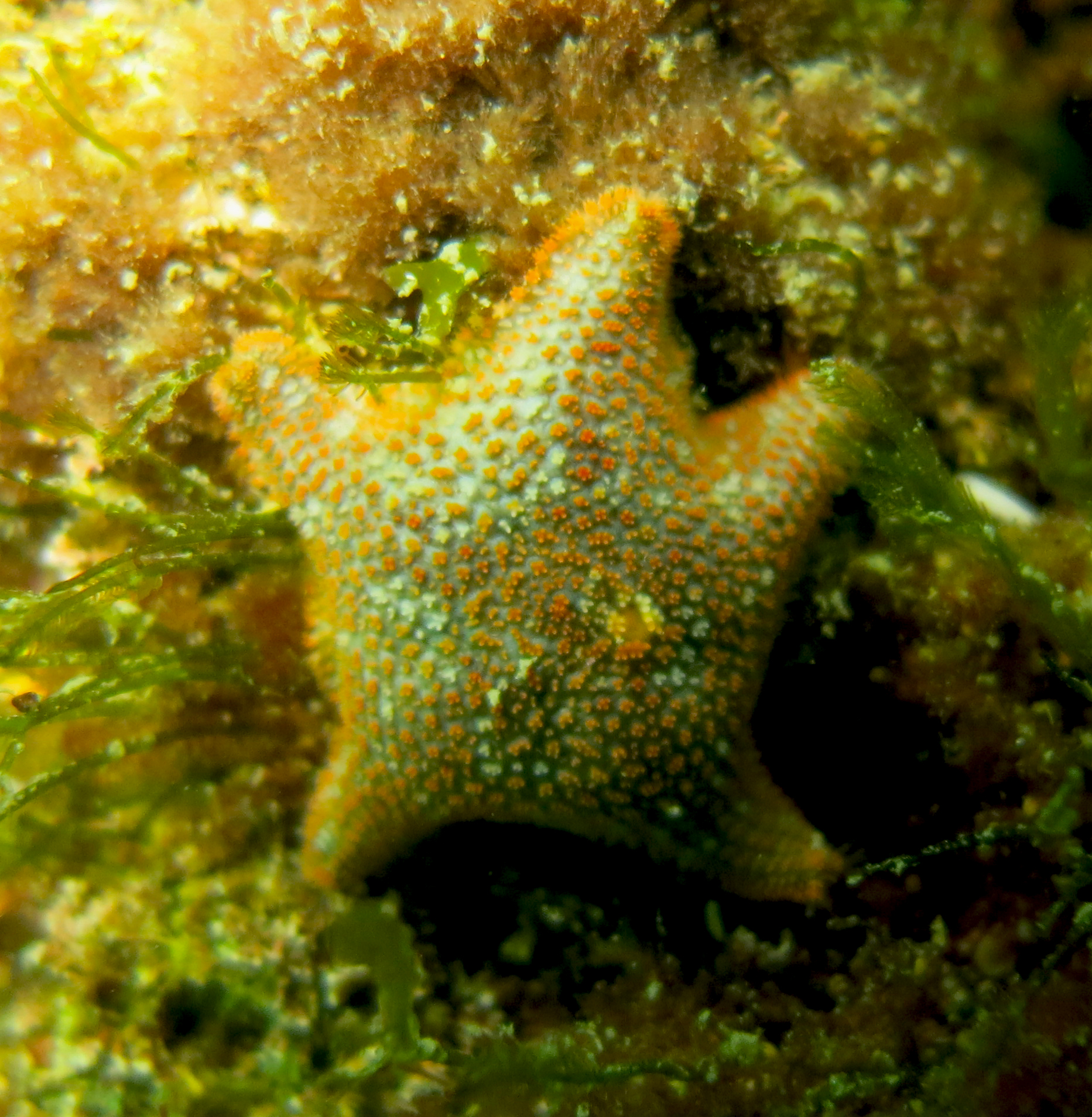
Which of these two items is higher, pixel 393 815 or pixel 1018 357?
pixel 1018 357

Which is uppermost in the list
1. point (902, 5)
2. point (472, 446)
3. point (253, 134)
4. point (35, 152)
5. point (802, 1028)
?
point (902, 5)

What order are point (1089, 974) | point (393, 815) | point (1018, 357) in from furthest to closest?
point (1018, 357) < point (393, 815) < point (1089, 974)

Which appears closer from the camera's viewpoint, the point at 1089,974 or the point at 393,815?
the point at 1089,974

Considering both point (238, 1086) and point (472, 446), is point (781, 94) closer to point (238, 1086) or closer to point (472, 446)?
point (472, 446)

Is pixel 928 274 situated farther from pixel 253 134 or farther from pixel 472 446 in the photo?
pixel 253 134

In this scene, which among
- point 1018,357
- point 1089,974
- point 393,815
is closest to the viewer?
point 1089,974

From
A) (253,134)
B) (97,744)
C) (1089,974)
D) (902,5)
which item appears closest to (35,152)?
(253,134)
